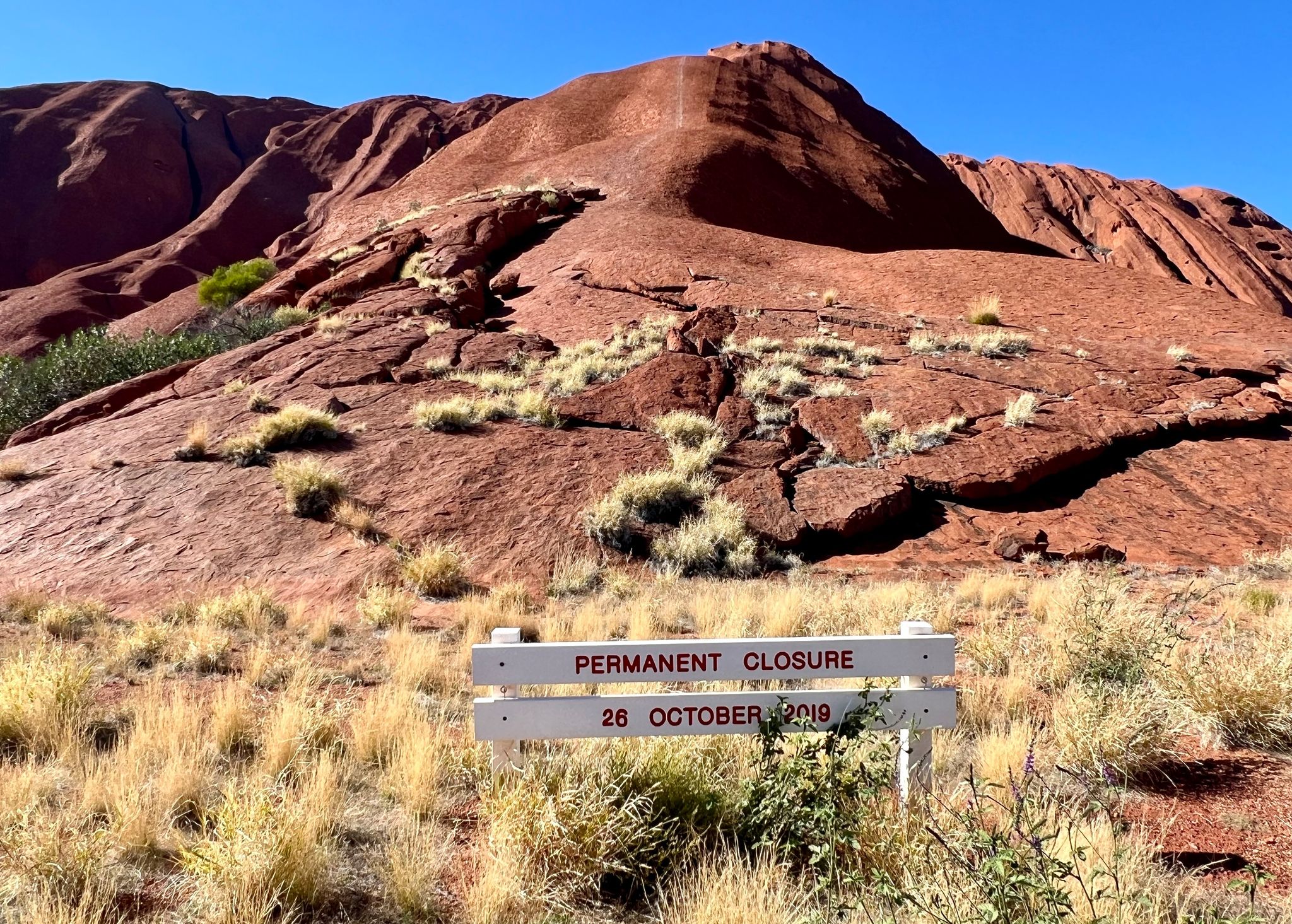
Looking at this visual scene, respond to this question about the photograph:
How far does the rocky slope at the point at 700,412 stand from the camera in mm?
9039

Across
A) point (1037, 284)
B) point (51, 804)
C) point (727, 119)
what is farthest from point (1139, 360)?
point (727, 119)

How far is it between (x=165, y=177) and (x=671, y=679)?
230 ft

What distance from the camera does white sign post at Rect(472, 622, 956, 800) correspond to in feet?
10.6

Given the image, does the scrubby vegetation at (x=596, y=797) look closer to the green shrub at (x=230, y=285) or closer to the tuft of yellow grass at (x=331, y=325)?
the tuft of yellow grass at (x=331, y=325)

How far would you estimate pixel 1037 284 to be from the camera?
18562 mm

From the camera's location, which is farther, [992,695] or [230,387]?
[230,387]

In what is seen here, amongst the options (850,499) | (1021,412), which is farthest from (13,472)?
(1021,412)

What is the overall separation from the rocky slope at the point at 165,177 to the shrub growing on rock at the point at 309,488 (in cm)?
3894

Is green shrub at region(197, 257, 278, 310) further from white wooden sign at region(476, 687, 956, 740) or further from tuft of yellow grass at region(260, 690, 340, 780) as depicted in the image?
white wooden sign at region(476, 687, 956, 740)

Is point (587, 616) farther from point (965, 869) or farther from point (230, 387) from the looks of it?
point (230, 387)

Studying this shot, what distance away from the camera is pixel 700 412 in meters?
11.5

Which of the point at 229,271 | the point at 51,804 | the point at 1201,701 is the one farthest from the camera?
the point at 229,271

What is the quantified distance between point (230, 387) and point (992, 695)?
43.0ft

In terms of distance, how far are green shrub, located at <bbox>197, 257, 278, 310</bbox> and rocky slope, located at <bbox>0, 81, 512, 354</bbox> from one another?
39.5 ft
